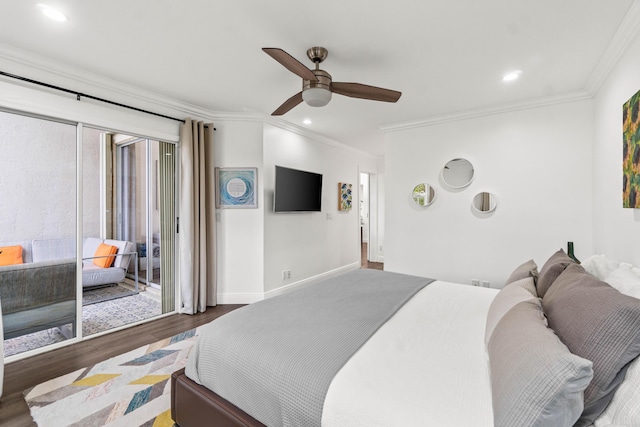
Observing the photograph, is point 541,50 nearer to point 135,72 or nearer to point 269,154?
point 269,154

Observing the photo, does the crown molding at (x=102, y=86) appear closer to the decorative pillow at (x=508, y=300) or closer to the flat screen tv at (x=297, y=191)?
the flat screen tv at (x=297, y=191)

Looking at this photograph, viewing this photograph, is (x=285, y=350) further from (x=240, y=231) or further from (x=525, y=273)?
(x=240, y=231)

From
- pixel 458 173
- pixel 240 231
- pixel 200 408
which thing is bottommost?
pixel 200 408

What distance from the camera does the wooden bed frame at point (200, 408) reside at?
1323mm

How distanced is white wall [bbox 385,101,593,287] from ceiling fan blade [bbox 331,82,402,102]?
1.90 metres

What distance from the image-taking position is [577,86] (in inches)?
117

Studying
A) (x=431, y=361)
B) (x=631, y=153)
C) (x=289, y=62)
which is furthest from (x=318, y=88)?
(x=631, y=153)

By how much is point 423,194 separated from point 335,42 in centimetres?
243

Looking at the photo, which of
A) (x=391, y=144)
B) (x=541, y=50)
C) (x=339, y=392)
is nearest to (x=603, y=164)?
(x=541, y=50)


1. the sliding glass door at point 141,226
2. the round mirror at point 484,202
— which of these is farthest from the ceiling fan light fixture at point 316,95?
the round mirror at point 484,202

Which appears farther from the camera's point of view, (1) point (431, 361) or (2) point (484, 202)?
(2) point (484, 202)

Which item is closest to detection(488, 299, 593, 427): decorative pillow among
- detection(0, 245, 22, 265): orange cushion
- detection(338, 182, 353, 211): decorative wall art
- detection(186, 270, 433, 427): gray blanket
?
detection(186, 270, 433, 427): gray blanket

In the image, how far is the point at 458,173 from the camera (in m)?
3.77

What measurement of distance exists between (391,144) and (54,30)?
3646mm
